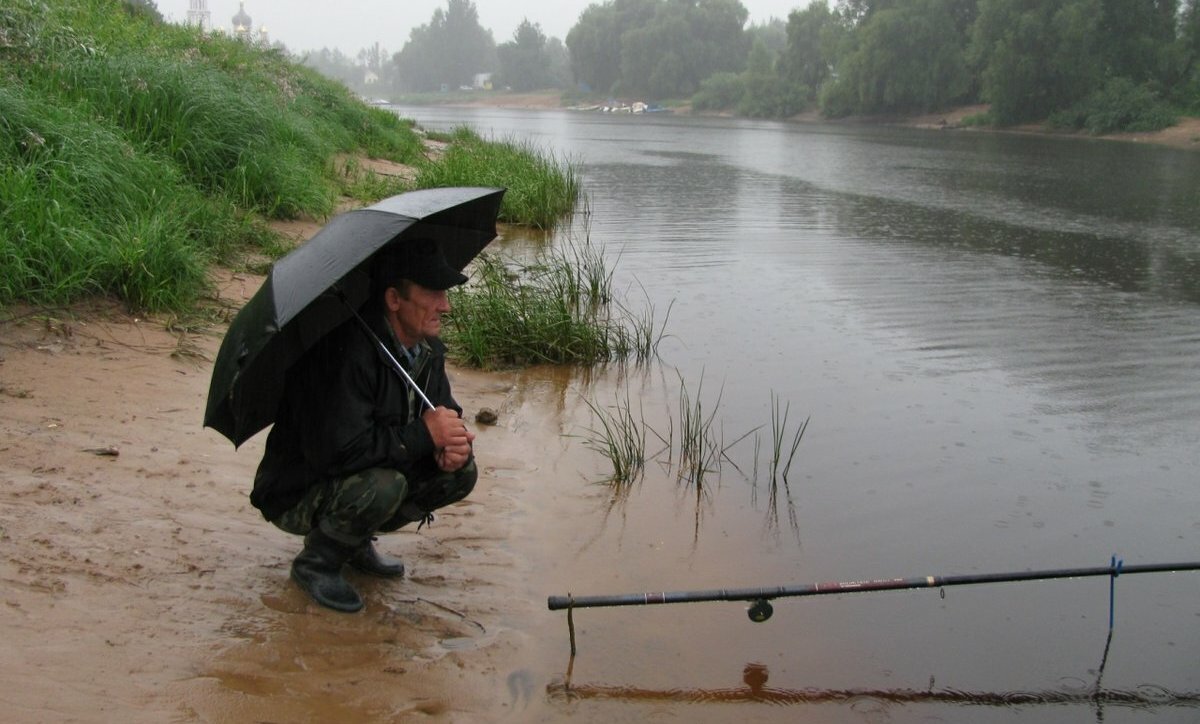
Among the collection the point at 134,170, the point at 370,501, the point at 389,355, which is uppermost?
the point at 134,170

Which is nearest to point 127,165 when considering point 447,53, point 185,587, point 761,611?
point 185,587

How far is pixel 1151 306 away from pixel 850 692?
7.43 metres

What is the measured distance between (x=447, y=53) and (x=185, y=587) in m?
153

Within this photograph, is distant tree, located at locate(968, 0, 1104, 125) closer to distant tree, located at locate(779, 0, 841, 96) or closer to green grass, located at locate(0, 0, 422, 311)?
distant tree, located at locate(779, 0, 841, 96)

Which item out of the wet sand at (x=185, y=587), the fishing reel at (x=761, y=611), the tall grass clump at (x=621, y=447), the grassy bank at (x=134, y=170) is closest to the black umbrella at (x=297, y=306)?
the wet sand at (x=185, y=587)

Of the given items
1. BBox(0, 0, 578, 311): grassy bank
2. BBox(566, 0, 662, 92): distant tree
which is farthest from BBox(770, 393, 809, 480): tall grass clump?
BBox(566, 0, 662, 92): distant tree

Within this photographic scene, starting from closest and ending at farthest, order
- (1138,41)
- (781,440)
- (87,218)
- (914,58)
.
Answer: (781,440)
(87,218)
(1138,41)
(914,58)

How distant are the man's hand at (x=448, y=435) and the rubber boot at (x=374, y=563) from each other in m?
0.61

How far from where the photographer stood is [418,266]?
2922 millimetres

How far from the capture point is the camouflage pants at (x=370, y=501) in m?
2.95

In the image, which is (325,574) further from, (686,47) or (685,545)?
(686,47)

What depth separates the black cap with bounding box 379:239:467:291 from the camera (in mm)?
2912

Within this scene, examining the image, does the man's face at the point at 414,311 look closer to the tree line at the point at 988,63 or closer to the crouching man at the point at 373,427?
the crouching man at the point at 373,427

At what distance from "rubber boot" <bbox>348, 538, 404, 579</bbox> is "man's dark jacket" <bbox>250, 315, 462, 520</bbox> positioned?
1.39 ft
